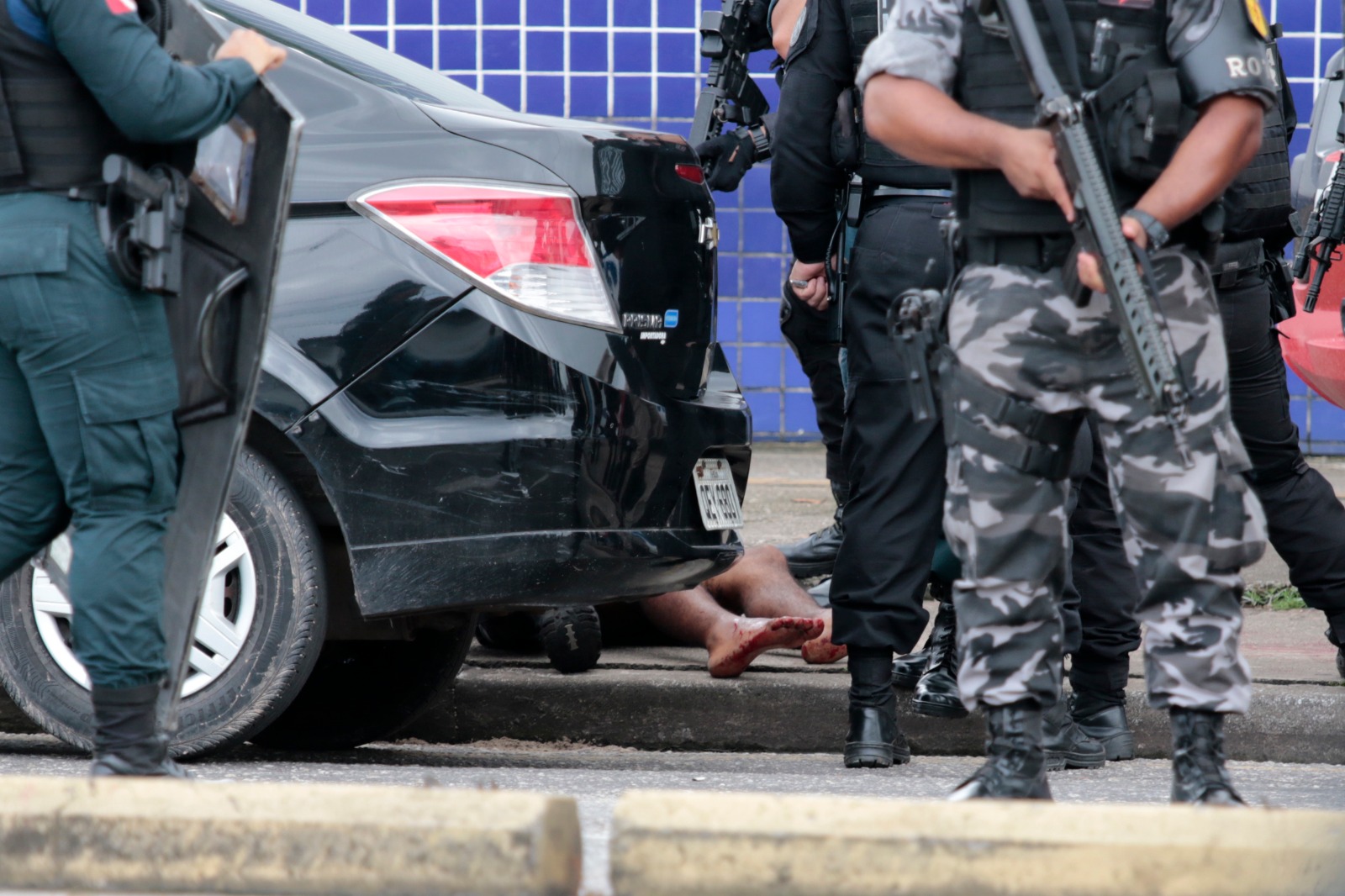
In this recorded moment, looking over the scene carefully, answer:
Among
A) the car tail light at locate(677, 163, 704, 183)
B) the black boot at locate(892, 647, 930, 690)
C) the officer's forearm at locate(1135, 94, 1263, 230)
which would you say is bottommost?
the black boot at locate(892, 647, 930, 690)

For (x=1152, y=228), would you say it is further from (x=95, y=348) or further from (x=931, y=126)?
(x=95, y=348)

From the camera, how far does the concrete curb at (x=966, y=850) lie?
2295 millimetres

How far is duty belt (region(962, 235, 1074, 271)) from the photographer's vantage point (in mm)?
2896

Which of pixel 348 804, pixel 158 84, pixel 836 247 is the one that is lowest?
pixel 348 804

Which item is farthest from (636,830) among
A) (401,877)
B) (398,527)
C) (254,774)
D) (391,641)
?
(391,641)

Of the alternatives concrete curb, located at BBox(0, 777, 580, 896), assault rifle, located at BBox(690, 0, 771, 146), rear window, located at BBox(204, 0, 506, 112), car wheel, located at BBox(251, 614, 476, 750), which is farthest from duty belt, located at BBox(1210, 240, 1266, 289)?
concrete curb, located at BBox(0, 777, 580, 896)

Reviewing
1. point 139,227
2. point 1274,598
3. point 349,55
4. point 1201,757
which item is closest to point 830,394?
point 1274,598

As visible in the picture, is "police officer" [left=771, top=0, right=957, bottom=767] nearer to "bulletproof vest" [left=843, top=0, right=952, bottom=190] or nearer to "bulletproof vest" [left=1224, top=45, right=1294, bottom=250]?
"bulletproof vest" [left=843, top=0, right=952, bottom=190]

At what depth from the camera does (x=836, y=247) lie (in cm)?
422

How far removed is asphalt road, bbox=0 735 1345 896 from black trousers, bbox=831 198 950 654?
0.37 metres

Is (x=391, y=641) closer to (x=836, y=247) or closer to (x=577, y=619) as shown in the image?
(x=577, y=619)

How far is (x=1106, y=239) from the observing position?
272 centimetres

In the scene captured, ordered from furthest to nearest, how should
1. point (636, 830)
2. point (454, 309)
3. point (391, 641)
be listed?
point (391, 641), point (454, 309), point (636, 830)

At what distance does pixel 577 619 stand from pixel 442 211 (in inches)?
54.6
